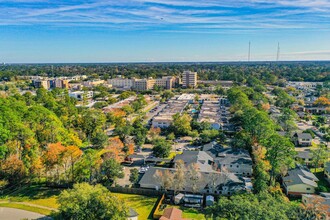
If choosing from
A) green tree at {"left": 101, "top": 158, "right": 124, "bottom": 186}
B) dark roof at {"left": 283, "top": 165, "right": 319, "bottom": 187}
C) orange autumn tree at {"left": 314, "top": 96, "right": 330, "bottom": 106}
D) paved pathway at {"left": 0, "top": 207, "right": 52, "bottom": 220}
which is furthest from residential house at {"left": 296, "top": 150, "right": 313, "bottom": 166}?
orange autumn tree at {"left": 314, "top": 96, "right": 330, "bottom": 106}

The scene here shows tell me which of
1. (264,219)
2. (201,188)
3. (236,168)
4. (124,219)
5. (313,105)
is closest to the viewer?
(264,219)

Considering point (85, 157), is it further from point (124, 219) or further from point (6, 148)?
point (124, 219)

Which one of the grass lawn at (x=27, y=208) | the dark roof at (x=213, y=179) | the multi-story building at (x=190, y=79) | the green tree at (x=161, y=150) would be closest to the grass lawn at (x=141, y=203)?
the dark roof at (x=213, y=179)

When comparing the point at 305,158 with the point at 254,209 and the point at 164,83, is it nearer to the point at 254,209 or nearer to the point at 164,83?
the point at 254,209

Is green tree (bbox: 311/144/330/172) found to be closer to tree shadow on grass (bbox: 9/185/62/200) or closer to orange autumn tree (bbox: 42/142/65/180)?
orange autumn tree (bbox: 42/142/65/180)

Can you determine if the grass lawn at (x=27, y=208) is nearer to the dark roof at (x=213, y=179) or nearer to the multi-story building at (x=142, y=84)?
the dark roof at (x=213, y=179)

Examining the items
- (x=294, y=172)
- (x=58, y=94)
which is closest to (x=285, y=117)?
(x=294, y=172)
